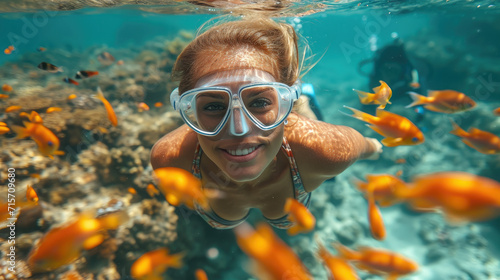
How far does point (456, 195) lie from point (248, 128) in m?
1.46

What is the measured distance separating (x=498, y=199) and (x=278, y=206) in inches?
88.1

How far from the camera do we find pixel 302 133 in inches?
110

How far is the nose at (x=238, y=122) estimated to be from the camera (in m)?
1.98

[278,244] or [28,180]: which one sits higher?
[278,244]

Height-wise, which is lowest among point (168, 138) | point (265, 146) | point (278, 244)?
point (168, 138)

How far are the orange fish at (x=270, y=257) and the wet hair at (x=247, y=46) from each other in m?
1.59

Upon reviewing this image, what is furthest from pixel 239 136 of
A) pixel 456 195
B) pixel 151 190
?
pixel 151 190

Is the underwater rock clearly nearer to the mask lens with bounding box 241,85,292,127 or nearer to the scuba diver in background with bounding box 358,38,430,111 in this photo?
the mask lens with bounding box 241,85,292,127

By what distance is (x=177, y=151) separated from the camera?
3.09 meters

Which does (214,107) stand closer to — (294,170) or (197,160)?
(197,160)

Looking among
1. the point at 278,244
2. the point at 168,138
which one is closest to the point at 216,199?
the point at 168,138

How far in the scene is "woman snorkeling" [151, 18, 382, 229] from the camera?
2074 millimetres

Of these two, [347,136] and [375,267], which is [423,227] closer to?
[347,136]

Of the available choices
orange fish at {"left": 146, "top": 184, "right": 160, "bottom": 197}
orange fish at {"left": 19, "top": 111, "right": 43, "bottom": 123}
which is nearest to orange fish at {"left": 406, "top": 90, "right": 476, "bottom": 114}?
orange fish at {"left": 146, "top": 184, "right": 160, "bottom": 197}
